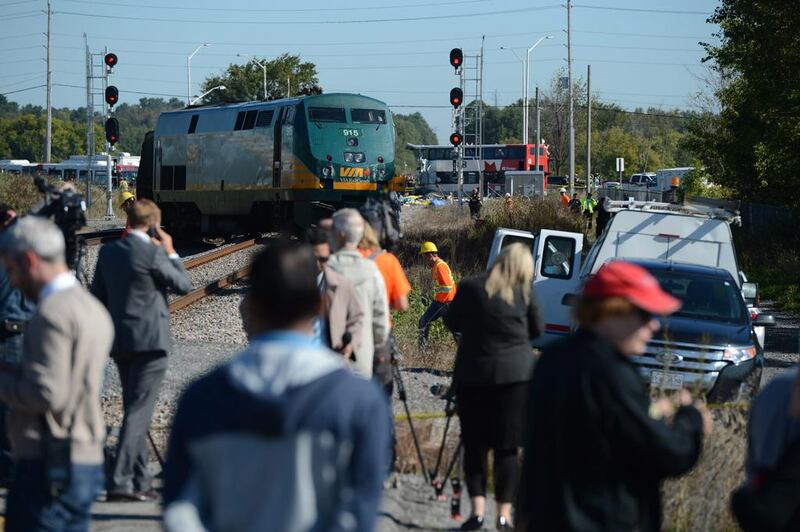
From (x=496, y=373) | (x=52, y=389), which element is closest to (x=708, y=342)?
(x=496, y=373)

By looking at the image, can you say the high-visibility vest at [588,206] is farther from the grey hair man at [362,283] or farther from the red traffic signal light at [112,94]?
the grey hair man at [362,283]

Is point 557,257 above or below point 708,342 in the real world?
above

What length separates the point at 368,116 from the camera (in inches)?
1195

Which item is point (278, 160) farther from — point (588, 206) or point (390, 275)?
point (390, 275)

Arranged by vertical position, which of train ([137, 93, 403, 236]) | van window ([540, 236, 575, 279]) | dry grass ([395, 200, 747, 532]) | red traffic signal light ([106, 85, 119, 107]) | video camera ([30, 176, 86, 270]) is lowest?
dry grass ([395, 200, 747, 532])

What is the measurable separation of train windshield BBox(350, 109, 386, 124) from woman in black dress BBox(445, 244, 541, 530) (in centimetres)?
2296

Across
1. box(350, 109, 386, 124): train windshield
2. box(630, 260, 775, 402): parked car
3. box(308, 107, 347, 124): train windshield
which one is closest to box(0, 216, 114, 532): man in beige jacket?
box(630, 260, 775, 402): parked car

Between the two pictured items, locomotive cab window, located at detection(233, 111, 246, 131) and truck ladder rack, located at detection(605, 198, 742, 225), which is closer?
truck ladder rack, located at detection(605, 198, 742, 225)

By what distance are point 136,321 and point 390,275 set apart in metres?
1.73

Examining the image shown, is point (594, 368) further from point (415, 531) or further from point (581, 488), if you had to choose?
point (415, 531)

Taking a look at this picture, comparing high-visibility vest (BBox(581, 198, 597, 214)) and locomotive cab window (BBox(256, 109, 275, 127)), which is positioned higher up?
locomotive cab window (BBox(256, 109, 275, 127))

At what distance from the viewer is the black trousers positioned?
25.0 ft

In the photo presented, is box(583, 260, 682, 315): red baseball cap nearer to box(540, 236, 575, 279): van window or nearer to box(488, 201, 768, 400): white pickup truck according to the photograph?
box(488, 201, 768, 400): white pickup truck

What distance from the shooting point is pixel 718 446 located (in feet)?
25.8
